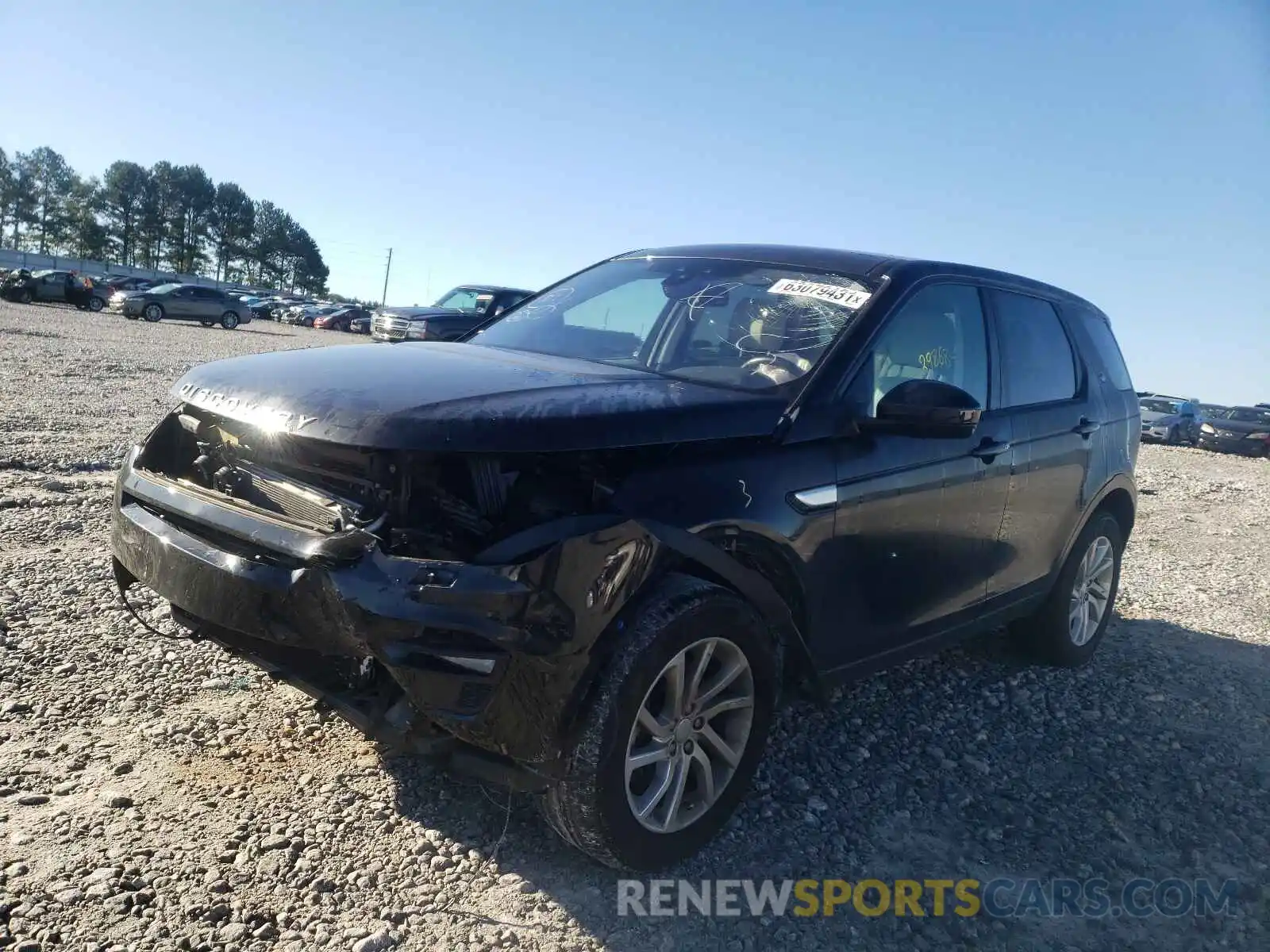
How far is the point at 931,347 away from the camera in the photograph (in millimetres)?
3803

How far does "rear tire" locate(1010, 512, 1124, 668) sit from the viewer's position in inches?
192

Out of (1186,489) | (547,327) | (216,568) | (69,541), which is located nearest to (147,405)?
(69,541)

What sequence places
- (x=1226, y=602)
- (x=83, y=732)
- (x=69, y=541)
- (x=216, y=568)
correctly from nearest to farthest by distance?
(x=216, y=568), (x=83, y=732), (x=69, y=541), (x=1226, y=602)

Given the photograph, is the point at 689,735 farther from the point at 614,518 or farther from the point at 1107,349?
the point at 1107,349

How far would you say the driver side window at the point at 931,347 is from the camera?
3.41m

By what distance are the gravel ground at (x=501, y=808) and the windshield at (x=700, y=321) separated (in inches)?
59.6

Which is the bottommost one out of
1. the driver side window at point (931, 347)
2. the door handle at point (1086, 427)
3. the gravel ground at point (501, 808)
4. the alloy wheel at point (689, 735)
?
the gravel ground at point (501, 808)

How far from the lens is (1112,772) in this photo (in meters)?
3.87

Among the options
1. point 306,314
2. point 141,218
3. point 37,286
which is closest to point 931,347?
point 37,286

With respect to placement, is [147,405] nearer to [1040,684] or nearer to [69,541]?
[69,541]

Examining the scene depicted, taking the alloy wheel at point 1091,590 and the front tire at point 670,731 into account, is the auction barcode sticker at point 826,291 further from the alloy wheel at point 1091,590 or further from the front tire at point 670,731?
the alloy wheel at point 1091,590

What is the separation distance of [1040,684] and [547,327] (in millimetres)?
3049

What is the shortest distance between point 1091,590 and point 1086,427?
99 cm

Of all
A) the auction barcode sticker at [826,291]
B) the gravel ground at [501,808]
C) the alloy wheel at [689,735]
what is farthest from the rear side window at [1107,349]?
the alloy wheel at [689,735]
